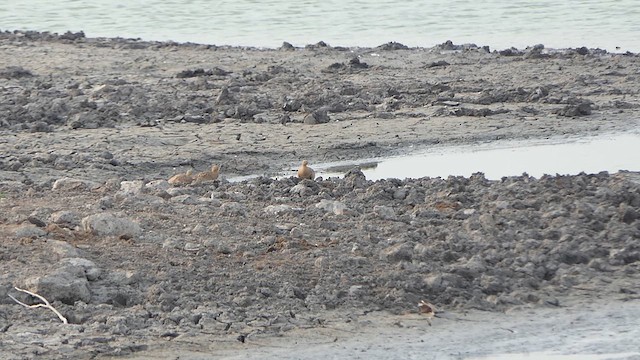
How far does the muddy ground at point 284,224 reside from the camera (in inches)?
263

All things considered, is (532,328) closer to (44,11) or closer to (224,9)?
(224,9)

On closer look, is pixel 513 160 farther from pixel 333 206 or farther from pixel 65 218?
pixel 65 218

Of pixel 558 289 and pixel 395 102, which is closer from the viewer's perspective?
pixel 558 289

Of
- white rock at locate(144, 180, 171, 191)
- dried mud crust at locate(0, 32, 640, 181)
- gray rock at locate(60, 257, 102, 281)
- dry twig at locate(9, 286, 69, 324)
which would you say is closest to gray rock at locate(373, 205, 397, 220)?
white rock at locate(144, 180, 171, 191)

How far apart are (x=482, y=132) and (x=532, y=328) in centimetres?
552

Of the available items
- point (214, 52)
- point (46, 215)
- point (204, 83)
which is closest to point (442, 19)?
point (214, 52)

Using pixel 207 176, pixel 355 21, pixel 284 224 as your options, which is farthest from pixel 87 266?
pixel 355 21

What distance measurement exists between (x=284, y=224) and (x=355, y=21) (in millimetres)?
14568

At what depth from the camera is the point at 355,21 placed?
73.6ft

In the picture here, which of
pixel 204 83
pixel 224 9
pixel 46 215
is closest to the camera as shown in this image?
pixel 46 215

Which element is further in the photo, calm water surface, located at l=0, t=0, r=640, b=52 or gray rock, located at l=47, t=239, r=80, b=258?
calm water surface, located at l=0, t=0, r=640, b=52

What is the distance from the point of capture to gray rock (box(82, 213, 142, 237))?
779 centimetres

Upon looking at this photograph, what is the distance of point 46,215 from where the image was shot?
8.13 meters

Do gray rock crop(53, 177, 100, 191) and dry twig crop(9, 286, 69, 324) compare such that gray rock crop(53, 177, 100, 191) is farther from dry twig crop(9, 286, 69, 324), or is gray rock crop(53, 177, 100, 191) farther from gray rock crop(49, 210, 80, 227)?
dry twig crop(9, 286, 69, 324)
